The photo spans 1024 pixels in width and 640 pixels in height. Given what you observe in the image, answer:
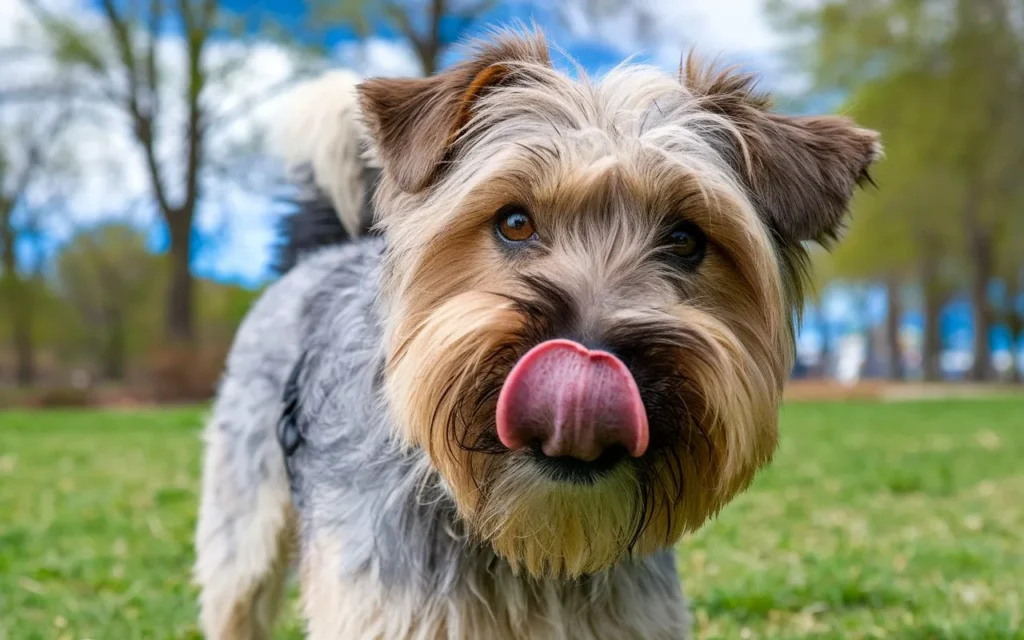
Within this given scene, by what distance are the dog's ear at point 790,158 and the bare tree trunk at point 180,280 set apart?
2426 centimetres

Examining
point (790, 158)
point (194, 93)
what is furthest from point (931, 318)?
point (790, 158)

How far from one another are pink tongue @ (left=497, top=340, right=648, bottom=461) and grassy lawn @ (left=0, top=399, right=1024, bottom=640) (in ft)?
8.90

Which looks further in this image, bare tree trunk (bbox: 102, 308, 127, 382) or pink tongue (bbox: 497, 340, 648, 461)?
bare tree trunk (bbox: 102, 308, 127, 382)

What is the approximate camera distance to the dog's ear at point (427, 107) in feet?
9.86

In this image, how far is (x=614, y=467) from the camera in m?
2.52

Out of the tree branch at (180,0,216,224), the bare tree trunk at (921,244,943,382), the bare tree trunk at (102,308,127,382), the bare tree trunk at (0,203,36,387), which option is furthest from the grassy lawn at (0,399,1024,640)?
the bare tree trunk at (102,308,127,382)

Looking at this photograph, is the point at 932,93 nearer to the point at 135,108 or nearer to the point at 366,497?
the point at 135,108

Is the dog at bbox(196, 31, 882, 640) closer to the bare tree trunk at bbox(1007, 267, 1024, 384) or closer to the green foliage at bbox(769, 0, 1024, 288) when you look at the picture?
the green foliage at bbox(769, 0, 1024, 288)

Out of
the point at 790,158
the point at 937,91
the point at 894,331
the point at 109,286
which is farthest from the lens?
the point at 894,331

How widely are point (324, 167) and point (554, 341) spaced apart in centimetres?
261

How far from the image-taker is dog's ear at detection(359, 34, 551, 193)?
3.01 m

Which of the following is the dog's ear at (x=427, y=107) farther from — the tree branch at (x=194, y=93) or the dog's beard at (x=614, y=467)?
the tree branch at (x=194, y=93)

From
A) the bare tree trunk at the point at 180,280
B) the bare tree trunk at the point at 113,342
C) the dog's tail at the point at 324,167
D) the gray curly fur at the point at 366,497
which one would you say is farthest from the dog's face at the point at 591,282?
the bare tree trunk at the point at 113,342

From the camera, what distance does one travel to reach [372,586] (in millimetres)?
3006
